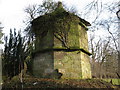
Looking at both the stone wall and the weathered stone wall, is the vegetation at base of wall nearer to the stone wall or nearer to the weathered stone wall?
the stone wall

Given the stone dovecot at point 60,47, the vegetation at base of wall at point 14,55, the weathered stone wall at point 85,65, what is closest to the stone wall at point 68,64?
the stone dovecot at point 60,47

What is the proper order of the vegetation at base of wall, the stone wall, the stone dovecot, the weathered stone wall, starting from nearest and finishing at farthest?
1. the stone wall
2. the stone dovecot
3. the weathered stone wall
4. the vegetation at base of wall

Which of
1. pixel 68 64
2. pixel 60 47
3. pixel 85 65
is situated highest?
pixel 60 47

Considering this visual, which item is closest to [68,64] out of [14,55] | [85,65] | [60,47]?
[60,47]

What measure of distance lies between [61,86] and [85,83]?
156 centimetres

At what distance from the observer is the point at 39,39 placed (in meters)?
12.0

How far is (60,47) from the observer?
11.1 meters

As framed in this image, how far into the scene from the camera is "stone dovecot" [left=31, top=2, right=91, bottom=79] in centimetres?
1080

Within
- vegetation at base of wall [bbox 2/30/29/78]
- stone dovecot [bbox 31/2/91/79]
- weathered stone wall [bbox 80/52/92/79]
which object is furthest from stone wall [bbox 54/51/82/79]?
vegetation at base of wall [bbox 2/30/29/78]

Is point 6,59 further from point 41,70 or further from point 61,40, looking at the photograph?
point 61,40

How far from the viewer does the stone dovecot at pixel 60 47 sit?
425 inches

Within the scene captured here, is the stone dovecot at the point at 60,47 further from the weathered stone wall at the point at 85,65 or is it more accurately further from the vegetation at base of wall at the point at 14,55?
the vegetation at base of wall at the point at 14,55

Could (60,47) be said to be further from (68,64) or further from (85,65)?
(85,65)

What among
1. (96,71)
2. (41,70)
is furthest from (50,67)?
(96,71)
